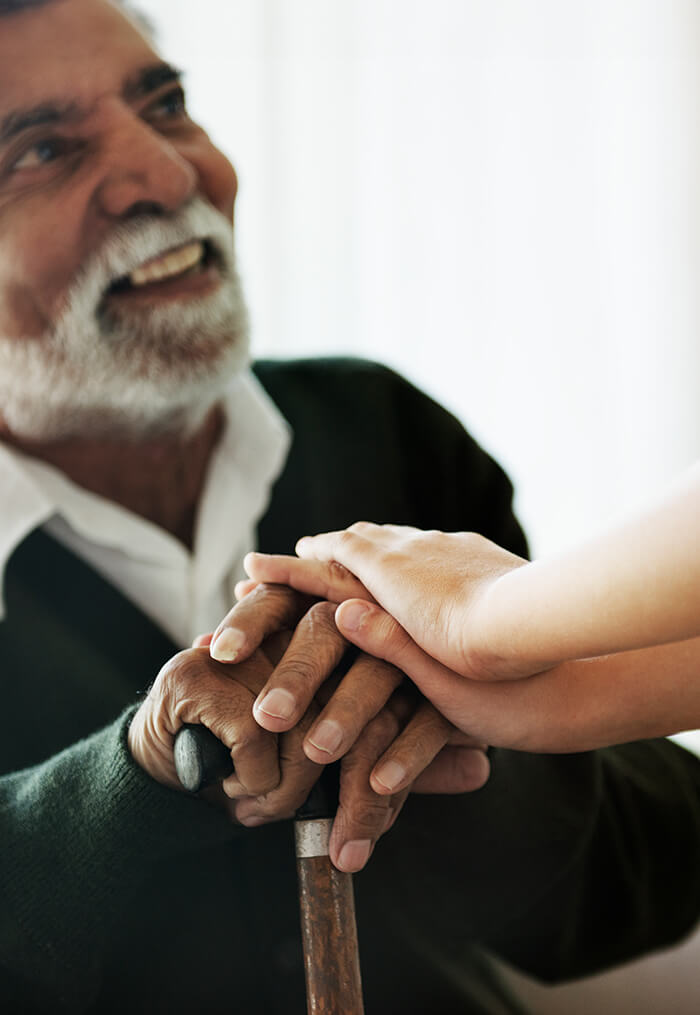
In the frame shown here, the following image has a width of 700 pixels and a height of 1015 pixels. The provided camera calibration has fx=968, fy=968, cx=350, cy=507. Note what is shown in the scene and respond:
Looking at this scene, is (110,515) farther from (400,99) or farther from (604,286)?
(604,286)

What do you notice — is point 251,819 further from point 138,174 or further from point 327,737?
point 138,174

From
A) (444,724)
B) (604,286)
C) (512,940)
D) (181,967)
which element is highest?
(444,724)

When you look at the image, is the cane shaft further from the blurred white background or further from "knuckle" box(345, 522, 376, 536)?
the blurred white background

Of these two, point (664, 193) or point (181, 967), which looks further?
point (664, 193)

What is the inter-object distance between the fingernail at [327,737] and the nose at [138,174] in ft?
1.77

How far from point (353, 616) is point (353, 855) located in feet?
0.46

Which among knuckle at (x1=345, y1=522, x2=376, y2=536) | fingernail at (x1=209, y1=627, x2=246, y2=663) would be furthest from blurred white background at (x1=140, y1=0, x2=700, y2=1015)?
fingernail at (x1=209, y1=627, x2=246, y2=663)

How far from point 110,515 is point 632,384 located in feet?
4.04

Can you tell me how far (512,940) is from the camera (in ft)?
3.21

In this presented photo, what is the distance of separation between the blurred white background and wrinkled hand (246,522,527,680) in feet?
3.37

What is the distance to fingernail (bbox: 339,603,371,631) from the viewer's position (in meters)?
0.60

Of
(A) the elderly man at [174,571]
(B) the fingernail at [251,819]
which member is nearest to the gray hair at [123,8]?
(A) the elderly man at [174,571]

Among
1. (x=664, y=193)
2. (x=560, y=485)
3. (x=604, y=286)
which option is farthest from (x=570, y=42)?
(x=560, y=485)

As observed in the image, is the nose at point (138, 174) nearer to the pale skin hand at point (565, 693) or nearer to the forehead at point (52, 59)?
the forehead at point (52, 59)
